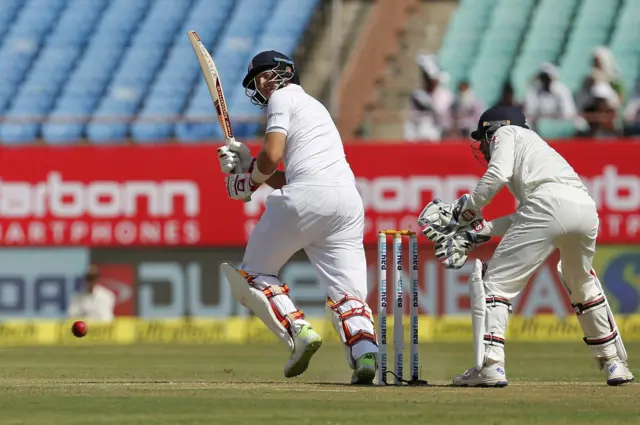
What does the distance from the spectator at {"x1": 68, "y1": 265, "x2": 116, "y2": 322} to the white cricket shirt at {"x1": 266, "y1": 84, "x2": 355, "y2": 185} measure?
7.13 meters

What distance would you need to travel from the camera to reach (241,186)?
24.8ft

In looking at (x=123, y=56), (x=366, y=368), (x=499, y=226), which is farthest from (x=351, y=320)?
(x=123, y=56)

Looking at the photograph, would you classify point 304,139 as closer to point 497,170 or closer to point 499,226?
point 497,170

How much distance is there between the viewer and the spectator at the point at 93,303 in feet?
46.9

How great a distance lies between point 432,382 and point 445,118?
696 cm

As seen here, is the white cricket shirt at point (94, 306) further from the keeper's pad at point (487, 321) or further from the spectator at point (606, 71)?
the keeper's pad at point (487, 321)

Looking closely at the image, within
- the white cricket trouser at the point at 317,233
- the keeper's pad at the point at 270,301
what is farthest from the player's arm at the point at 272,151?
the keeper's pad at the point at 270,301

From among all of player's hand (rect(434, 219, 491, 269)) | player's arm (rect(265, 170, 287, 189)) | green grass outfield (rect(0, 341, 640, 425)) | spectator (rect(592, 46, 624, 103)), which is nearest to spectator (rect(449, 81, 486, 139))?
spectator (rect(592, 46, 624, 103))

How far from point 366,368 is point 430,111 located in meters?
7.47

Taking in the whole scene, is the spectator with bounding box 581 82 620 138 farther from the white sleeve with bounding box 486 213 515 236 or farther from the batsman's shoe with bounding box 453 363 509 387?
the batsman's shoe with bounding box 453 363 509 387

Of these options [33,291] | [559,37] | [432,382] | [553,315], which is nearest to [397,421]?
[432,382]

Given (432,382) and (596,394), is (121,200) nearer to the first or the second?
(432,382)

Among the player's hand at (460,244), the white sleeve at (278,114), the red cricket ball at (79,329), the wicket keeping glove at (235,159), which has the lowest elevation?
the red cricket ball at (79,329)

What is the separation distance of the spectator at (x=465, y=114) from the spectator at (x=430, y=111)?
0.24 feet
